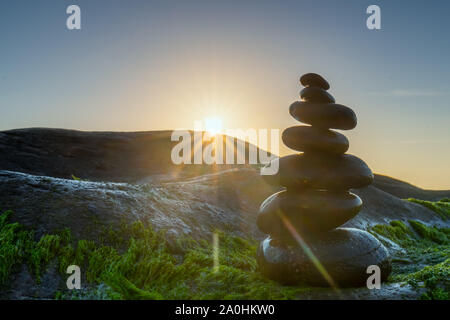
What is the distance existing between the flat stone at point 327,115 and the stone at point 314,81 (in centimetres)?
49

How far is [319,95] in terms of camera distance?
695cm

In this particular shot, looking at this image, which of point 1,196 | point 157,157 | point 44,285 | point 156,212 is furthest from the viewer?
point 157,157

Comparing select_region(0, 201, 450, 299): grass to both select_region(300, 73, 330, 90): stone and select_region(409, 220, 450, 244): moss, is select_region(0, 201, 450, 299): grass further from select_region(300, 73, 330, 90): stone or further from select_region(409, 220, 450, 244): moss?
select_region(409, 220, 450, 244): moss

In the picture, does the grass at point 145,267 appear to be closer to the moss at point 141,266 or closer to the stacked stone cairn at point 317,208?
the moss at point 141,266

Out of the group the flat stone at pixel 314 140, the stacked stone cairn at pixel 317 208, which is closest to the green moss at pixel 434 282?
the stacked stone cairn at pixel 317 208

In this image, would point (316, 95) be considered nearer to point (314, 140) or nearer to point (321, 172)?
point (314, 140)

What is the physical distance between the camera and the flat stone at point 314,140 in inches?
264

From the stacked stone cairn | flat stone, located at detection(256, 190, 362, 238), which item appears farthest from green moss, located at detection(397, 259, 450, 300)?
flat stone, located at detection(256, 190, 362, 238)

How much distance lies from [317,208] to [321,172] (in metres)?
0.72

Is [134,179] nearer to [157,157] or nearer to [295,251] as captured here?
[157,157]

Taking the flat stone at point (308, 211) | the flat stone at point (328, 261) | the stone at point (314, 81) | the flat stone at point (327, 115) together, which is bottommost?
the flat stone at point (328, 261)
